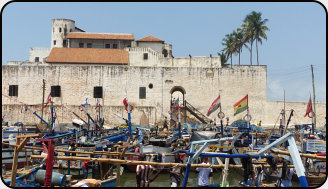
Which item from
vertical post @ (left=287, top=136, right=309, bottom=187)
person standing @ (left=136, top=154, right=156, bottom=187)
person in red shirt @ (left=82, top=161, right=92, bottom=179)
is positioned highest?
vertical post @ (left=287, top=136, right=309, bottom=187)

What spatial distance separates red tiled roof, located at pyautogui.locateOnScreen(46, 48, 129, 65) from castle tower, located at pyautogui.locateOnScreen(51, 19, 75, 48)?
38.8 feet

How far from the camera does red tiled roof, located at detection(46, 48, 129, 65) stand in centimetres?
4191

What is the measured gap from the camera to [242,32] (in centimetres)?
5044

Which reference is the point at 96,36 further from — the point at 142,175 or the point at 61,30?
the point at 142,175

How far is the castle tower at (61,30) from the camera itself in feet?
180

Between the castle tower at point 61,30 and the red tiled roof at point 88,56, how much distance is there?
38.8ft

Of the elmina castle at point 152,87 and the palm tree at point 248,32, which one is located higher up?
the palm tree at point 248,32

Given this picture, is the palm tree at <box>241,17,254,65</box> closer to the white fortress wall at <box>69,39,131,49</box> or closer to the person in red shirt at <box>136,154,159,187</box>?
the white fortress wall at <box>69,39,131,49</box>

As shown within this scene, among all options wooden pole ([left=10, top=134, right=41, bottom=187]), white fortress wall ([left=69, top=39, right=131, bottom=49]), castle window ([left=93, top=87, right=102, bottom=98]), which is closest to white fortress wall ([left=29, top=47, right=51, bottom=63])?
white fortress wall ([left=69, top=39, right=131, bottom=49])

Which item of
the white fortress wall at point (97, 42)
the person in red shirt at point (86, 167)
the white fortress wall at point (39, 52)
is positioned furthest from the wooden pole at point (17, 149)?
the white fortress wall at point (39, 52)

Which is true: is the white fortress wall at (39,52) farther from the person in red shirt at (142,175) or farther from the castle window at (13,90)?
the person in red shirt at (142,175)

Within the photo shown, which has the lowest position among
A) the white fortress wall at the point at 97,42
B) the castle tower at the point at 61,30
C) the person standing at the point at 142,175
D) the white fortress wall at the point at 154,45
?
the person standing at the point at 142,175

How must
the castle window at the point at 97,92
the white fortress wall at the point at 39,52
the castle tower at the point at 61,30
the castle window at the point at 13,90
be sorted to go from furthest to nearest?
the white fortress wall at the point at 39,52 < the castle tower at the point at 61,30 < the castle window at the point at 97,92 < the castle window at the point at 13,90

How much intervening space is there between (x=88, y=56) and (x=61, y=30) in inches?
574
